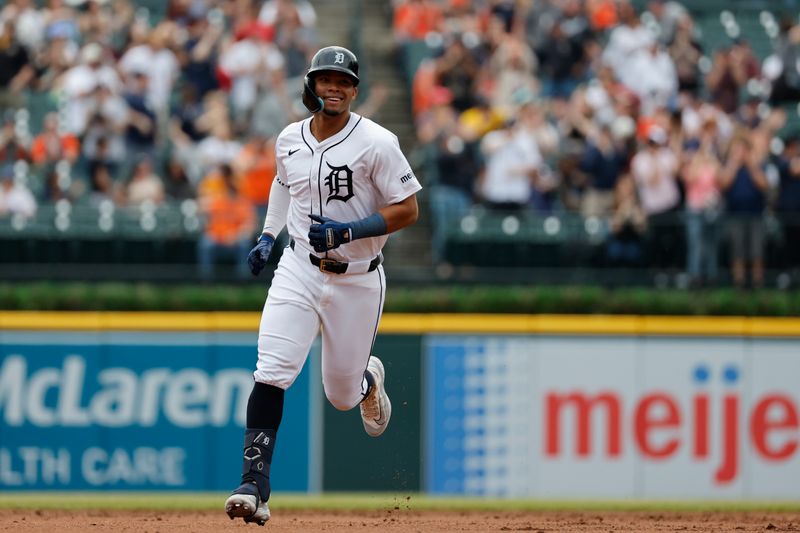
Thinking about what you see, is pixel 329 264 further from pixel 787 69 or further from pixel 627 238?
pixel 787 69

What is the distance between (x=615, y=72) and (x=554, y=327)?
14.2 feet

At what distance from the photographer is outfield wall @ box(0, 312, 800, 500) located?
12773 millimetres

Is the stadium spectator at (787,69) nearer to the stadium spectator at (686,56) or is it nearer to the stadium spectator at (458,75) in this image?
the stadium spectator at (686,56)

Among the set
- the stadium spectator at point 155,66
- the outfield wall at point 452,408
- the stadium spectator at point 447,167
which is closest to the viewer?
the outfield wall at point 452,408

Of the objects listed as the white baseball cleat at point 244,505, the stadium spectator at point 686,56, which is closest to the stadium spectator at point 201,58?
the stadium spectator at point 686,56

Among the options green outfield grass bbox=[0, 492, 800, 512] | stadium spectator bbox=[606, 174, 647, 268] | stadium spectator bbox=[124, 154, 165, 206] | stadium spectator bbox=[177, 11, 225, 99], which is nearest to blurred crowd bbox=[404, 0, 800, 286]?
stadium spectator bbox=[606, 174, 647, 268]

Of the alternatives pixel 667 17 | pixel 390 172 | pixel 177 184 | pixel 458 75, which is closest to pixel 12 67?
pixel 177 184

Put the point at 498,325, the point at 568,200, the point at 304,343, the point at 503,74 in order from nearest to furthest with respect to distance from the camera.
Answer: the point at 304,343 < the point at 498,325 < the point at 568,200 < the point at 503,74

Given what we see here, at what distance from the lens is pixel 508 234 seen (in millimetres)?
13641

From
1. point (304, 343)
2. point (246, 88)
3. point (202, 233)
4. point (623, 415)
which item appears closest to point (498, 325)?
point (623, 415)

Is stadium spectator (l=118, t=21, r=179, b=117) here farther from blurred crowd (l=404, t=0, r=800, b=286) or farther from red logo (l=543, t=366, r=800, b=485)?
red logo (l=543, t=366, r=800, b=485)

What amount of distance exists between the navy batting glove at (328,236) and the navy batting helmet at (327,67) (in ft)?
2.07

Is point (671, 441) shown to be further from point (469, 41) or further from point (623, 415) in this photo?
point (469, 41)

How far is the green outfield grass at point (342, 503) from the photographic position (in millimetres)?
11484
